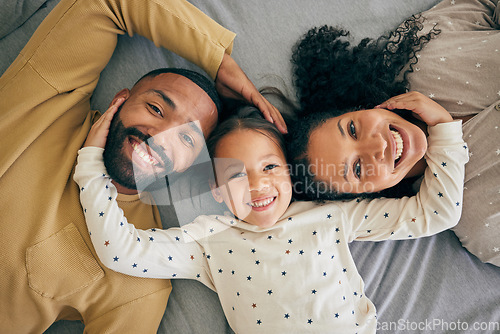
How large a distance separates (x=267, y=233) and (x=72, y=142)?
0.59m

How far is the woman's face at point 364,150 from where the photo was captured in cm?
86

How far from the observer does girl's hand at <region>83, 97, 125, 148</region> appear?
2.86ft

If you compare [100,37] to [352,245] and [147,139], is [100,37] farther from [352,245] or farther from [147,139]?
[352,245]

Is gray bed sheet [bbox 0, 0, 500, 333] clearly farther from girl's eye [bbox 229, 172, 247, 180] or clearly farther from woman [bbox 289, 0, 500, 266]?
girl's eye [bbox 229, 172, 247, 180]

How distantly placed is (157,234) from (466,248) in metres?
0.89

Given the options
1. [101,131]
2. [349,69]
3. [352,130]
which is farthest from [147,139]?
[349,69]

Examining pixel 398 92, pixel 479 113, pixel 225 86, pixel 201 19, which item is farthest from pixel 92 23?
pixel 479 113

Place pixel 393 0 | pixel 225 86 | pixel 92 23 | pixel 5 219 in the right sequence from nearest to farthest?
1. pixel 5 219
2. pixel 92 23
3. pixel 225 86
4. pixel 393 0

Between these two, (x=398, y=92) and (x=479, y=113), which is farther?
(x=398, y=92)

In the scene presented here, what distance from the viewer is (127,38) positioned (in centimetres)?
108

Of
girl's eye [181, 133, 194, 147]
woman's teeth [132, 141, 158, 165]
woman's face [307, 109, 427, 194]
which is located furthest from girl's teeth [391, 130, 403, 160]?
woman's teeth [132, 141, 158, 165]

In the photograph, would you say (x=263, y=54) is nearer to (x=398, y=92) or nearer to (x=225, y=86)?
(x=225, y=86)

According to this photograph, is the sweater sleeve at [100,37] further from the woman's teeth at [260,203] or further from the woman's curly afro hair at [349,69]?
the woman's teeth at [260,203]

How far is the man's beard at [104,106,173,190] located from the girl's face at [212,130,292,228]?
155 mm
